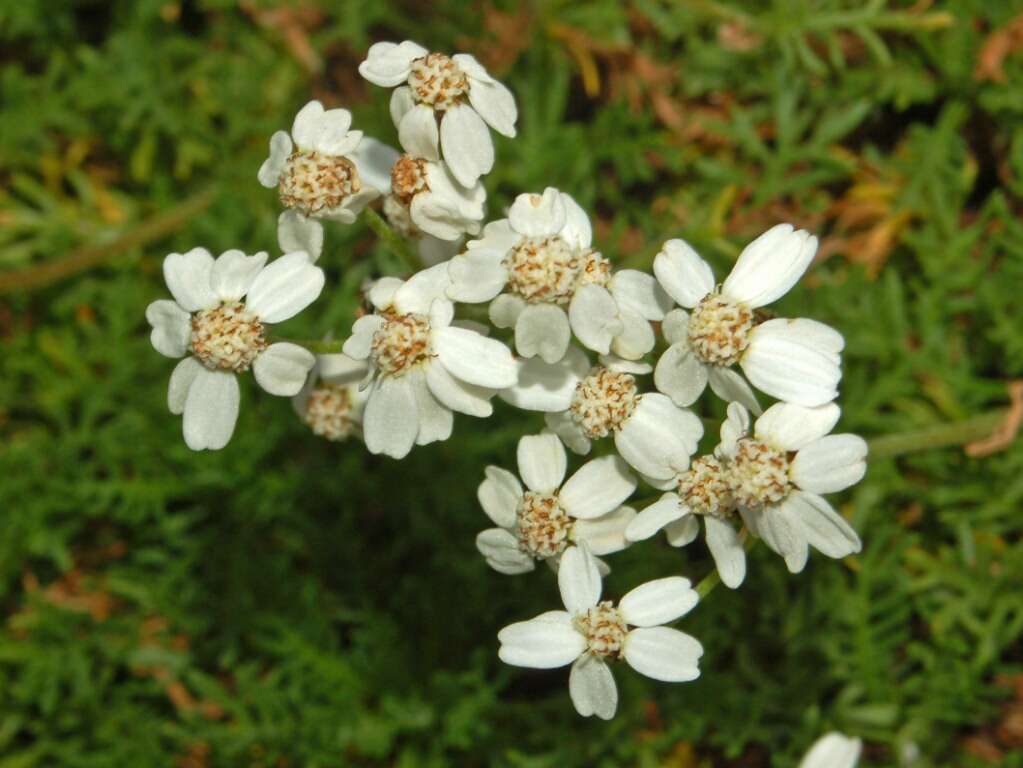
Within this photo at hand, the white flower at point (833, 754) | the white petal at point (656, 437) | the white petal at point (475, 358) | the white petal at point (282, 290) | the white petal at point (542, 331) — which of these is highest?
the white petal at point (282, 290)

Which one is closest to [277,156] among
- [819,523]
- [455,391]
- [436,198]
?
[436,198]

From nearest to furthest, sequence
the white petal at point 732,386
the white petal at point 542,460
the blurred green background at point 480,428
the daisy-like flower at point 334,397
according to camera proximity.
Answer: the white petal at point 732,386 < the white petal at point 542,460 < the daisy-like flower at point 334,397 < the blurred green background at point 480,428

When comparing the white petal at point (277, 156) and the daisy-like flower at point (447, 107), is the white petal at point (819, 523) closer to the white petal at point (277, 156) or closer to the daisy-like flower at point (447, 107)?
the daisy-like flower at point (447, 107)

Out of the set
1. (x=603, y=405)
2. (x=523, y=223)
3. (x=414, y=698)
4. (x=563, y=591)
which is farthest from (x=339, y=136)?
(x=414, y=698)

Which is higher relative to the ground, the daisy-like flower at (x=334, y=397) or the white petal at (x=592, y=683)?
the daisy-like flower at (x=334, y=397)

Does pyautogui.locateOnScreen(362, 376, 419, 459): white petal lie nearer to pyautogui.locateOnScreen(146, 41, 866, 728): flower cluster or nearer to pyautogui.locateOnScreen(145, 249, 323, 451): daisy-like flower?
pyautogui.locateOnScreen(146, 41, 866, 728): flower cluster

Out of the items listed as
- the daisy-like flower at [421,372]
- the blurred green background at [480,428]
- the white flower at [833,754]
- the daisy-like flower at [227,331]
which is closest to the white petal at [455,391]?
the daisy-like flower at [421,372]

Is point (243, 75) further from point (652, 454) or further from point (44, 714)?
point (652, 454)
